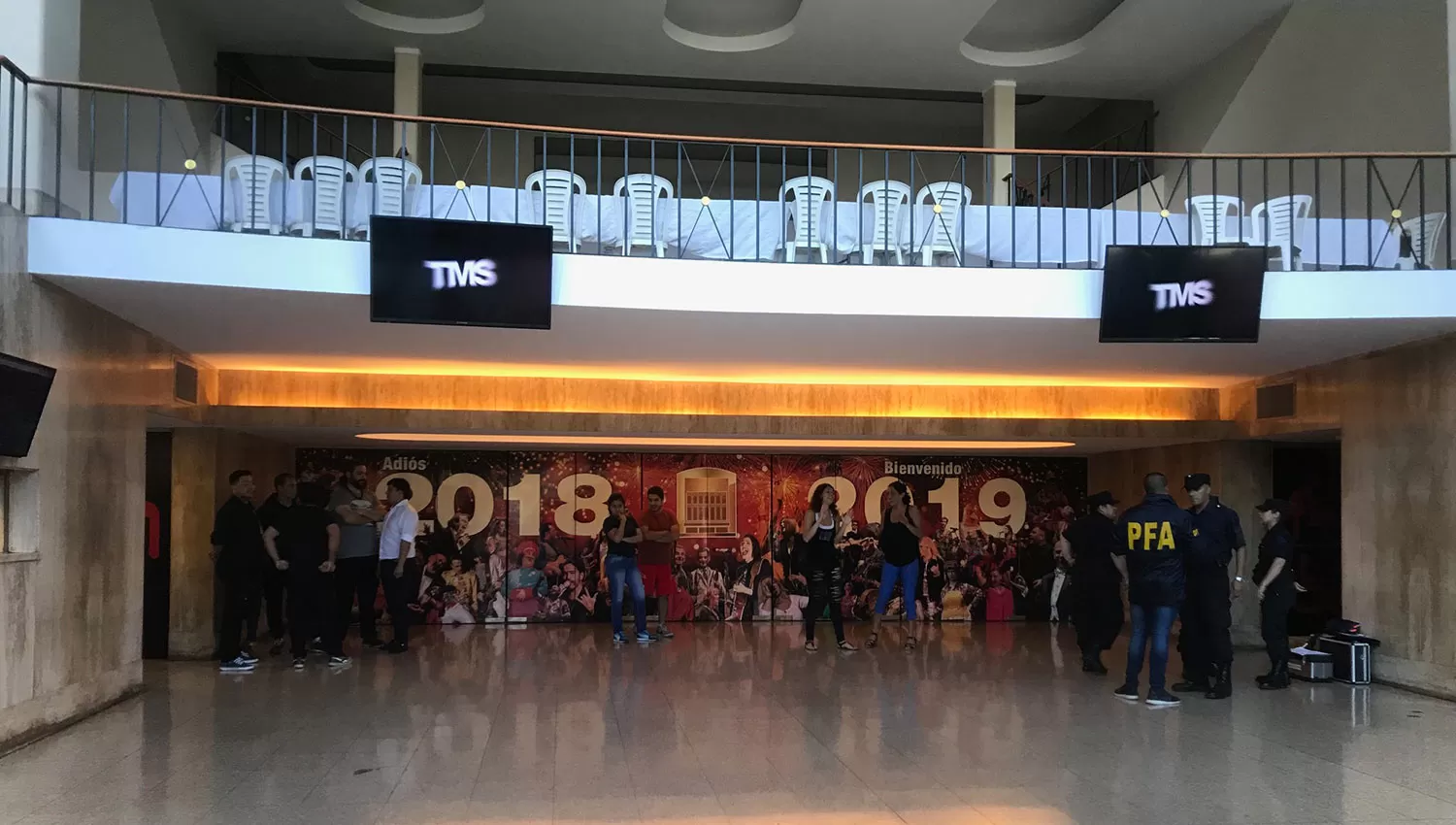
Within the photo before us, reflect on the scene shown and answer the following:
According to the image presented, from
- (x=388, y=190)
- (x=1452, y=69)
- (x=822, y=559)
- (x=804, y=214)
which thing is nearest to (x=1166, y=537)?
(x=822, y=559)

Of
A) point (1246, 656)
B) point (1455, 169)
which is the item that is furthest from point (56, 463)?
A: point (1455, 169)

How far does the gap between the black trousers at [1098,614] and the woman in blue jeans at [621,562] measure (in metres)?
3.75

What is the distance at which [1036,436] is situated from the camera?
989 centimetres

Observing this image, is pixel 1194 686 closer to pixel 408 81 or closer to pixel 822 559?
pixel 822 559

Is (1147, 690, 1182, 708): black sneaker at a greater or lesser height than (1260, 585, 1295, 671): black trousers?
lesser

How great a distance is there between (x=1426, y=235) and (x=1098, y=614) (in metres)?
3.71

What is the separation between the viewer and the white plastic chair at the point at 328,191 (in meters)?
7.23

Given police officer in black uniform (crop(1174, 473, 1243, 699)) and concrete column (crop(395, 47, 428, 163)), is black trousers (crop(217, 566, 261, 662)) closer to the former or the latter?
concrete column (crop(395, 47, 428, 163))

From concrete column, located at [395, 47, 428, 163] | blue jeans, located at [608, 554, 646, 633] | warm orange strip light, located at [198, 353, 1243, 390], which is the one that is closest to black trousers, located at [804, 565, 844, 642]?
blue jeans, located at [608, 554, 646, 633]

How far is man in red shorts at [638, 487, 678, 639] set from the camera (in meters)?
10.1

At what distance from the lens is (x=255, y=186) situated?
6977 millimetres

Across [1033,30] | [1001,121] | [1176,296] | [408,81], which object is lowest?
[1176,296]

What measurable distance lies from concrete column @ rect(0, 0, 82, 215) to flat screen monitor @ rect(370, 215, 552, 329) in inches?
85.3

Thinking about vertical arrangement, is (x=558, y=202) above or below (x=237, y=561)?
above
